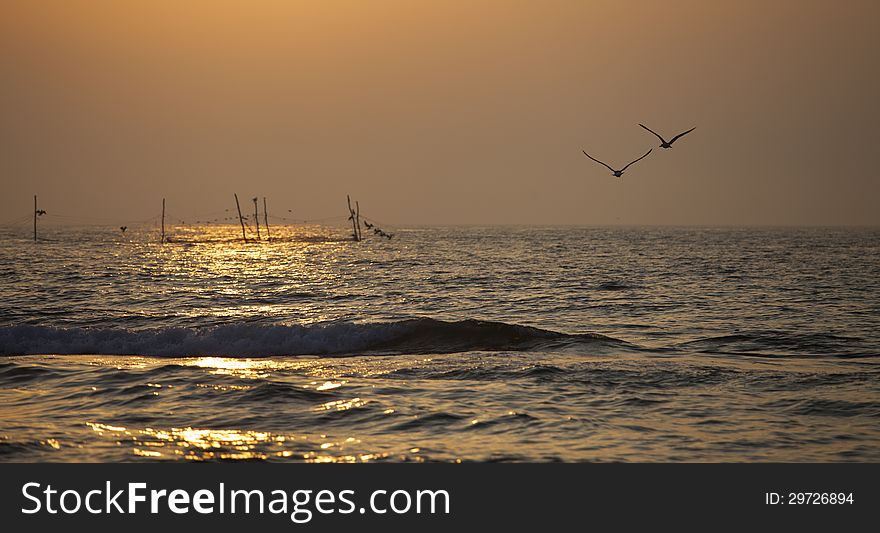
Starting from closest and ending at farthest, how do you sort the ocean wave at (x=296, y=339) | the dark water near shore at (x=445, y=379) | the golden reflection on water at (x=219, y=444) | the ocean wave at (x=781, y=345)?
the golden reflection on water at (x=219, y=444)
the dark water near shore at (x=445, y=379)
the ocean wave at (x=781, y=345)
the ocean wave at (x=296, y=339)

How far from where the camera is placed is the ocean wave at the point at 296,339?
25.9m

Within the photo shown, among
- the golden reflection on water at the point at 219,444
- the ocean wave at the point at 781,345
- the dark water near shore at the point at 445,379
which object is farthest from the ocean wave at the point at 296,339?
the golden reflection on water at the point at 219,444

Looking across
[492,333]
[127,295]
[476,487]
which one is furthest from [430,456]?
[127,295]

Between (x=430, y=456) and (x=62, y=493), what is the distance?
5.07 metres

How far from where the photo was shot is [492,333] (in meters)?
28.0

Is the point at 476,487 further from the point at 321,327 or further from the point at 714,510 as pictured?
the point at 321,327

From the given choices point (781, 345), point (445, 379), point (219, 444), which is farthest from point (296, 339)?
point (781, 345)

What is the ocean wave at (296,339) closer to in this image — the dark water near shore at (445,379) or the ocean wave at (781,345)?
the dark water near shore at (445,379)

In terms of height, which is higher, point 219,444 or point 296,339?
point 219,444

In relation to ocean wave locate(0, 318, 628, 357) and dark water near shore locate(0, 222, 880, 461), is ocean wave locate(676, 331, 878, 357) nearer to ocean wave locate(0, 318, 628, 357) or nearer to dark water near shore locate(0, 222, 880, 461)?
dark water near shore locate(0, 222, 880, 461)

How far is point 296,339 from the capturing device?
1075 inches

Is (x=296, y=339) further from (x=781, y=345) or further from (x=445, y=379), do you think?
(x=781, y=345)

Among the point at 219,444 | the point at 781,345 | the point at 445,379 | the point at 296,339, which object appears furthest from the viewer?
the point at 296,339

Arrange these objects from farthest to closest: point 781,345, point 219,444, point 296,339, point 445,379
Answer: point 296,339 → point 781,345 → point 445,379 → point 219,444
